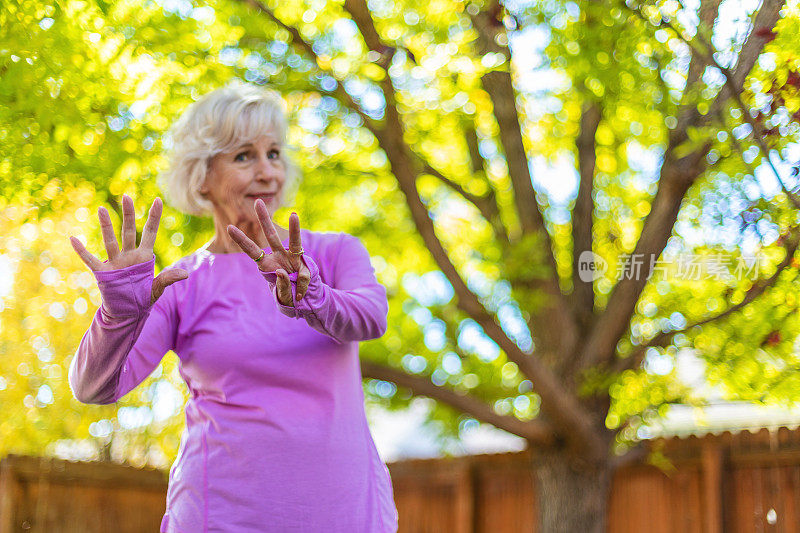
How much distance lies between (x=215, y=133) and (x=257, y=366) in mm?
543

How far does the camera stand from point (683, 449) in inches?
187

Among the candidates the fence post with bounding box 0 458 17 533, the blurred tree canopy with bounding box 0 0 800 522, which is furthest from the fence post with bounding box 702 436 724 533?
the fence post with bounding box 0 458 17 533

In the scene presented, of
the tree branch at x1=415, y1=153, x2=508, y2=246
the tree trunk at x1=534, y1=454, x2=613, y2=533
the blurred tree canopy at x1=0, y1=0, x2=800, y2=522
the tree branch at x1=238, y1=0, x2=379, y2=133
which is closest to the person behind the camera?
the blurred tree canopy at x1=0, y1=0, x2=800, y2=522

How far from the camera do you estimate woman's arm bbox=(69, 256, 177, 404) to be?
4.62ft

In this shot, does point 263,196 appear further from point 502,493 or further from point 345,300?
point 502,493

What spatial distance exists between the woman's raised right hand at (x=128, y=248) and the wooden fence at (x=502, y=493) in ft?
12.6

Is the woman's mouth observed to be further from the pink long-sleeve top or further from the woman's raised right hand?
the woman's raised right hand

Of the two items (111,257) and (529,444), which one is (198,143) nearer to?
(111,257)

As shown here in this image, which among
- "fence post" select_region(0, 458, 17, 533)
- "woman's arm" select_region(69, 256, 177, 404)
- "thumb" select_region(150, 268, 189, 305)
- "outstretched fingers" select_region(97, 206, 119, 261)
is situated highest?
"outstretched fingers" select_region(97, 206, 119, 261)

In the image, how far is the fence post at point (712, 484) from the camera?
4.54 m

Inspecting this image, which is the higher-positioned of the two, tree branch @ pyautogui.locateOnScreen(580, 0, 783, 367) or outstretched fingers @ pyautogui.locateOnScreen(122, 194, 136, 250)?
tree branch @ pyautogui.locateOnScreen(580, 0, 783, 367)

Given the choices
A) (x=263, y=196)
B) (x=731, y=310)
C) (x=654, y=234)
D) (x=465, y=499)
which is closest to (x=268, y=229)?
(x=263, y=196)

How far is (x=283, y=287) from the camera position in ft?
4.46

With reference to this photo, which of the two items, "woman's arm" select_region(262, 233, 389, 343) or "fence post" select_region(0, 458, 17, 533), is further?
"fence post" select_region(0, 458, 17, 533)
